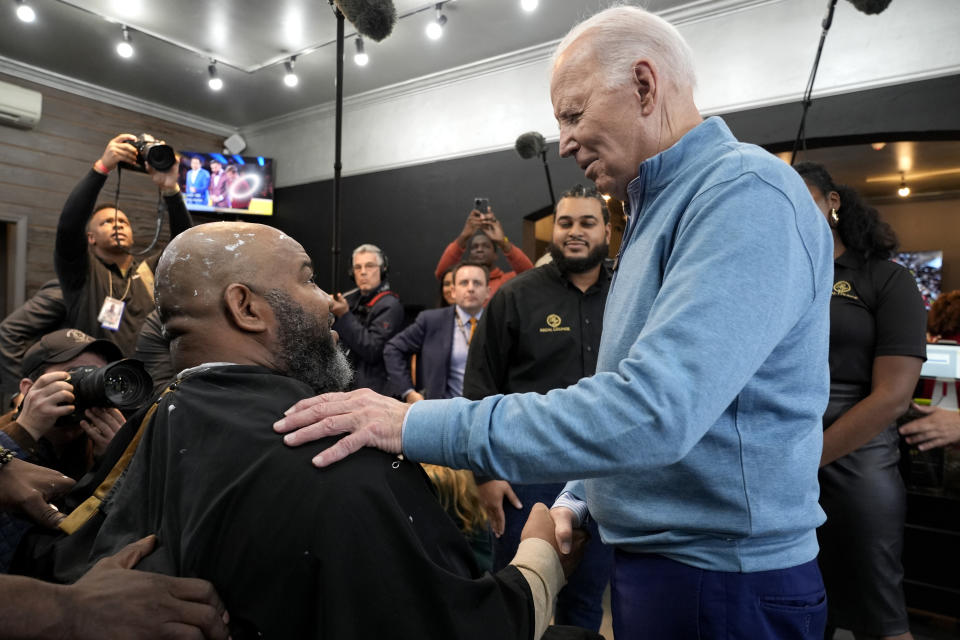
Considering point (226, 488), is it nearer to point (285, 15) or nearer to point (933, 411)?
point (933, 411)

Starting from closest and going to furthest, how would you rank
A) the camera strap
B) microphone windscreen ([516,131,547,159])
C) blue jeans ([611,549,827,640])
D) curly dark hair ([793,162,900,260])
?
blue jeans ([611,549,827,640]) → the camera strap → curly dark hair ([793,162,900,260]) → microphone windscreen ([516,131,547,159])

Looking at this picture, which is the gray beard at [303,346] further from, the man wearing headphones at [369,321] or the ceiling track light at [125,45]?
the ceiling track light at [125,45]

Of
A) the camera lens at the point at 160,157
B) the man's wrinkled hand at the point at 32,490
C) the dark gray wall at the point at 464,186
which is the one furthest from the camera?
the dark gray wall at the point at 464,186

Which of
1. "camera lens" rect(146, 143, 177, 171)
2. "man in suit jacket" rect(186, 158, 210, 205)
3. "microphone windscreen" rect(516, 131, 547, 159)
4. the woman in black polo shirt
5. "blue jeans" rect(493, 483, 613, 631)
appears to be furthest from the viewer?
"man in suit jacket" rect(186, 158, 210, 205)

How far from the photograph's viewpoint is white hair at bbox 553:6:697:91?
38.6 inches

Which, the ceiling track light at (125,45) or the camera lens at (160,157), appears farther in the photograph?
the ceiling track light at (125,45)

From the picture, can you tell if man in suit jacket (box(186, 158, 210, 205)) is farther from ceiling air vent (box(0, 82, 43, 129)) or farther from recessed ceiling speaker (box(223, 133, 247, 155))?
ceiling air vent (box(0, 82, 43, 129))

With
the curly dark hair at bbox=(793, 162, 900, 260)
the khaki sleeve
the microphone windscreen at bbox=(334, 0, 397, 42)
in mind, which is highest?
the microphone windscreen at bbox=(334, 0, 397, 42)

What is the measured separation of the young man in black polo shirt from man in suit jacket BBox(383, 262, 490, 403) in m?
0.99

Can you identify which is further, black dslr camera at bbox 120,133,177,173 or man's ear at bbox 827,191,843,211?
black dslr camera at bbox 120,133,177,173

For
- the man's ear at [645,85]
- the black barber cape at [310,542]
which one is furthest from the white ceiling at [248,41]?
the black barber cape at [310,542]

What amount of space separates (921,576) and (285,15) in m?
5.36

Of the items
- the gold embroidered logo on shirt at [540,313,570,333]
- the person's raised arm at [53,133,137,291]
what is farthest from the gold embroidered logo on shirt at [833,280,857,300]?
the person's raised arm at [53,133,137,291]

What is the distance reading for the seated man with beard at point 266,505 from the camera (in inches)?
32.2
